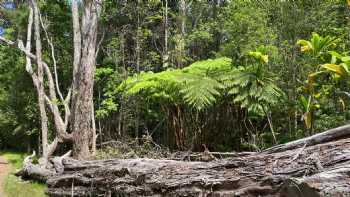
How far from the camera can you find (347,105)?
9.55m

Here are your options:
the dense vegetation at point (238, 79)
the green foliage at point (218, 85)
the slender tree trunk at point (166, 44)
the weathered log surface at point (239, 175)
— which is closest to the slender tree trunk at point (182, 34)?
the dense vegetation at point (238, 79)

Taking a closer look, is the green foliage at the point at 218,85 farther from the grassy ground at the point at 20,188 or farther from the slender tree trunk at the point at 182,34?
the slender tree trunk at the point at 182,34

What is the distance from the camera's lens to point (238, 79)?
31.2 feet

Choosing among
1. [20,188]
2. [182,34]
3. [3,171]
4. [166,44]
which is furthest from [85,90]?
[182,34]

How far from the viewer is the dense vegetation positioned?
30.5 feet

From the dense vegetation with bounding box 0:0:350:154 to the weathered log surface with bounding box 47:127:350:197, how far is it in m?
1.86

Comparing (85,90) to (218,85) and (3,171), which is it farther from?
(218,85)

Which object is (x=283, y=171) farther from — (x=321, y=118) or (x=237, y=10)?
(x=237, y=10)

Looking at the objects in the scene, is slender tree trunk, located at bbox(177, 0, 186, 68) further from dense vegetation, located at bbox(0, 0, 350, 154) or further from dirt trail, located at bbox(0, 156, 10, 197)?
dirt trail, located at bbox(0, 156, 10, 197)

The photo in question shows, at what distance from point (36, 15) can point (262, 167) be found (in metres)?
11.8

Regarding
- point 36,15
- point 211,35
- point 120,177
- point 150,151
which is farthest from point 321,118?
point 36,15

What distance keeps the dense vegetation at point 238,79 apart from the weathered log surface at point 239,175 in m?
1.86

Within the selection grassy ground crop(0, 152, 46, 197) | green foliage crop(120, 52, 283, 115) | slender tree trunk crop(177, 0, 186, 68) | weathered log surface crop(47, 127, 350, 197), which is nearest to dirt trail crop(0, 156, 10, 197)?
grassy ground crop(0, 152, 46, 197)

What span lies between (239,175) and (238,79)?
4.63m
